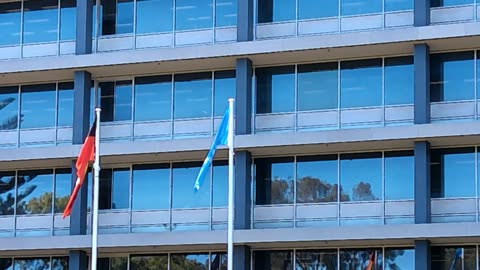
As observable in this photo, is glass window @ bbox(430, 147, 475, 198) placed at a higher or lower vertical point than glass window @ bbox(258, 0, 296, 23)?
lower

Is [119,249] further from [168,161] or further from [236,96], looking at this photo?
[236,96]

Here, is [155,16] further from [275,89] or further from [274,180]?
[274,180]

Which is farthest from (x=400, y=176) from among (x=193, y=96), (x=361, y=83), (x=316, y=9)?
(x=193, y=96)

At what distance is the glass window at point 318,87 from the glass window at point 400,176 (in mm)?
2808

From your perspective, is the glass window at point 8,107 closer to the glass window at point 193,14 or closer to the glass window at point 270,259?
the glass window at point 193,14

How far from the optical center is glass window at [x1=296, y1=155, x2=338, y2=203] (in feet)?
132

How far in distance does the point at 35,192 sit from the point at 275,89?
946cm

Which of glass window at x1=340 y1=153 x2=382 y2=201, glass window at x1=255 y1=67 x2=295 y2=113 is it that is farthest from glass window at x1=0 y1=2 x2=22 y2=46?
glass window at x1=340 y1=153 x2=382 y2=201

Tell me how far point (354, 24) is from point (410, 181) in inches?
221

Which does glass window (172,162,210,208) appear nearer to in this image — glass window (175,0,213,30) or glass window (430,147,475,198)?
glass window (175,0,213,30)

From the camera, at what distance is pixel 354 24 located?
134 feet

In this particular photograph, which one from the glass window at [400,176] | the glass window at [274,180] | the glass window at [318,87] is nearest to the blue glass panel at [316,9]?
the glass window at [318,87]

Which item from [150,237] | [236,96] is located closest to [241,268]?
[150,237]

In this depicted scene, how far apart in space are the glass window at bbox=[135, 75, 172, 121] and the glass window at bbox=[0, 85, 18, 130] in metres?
4.78
